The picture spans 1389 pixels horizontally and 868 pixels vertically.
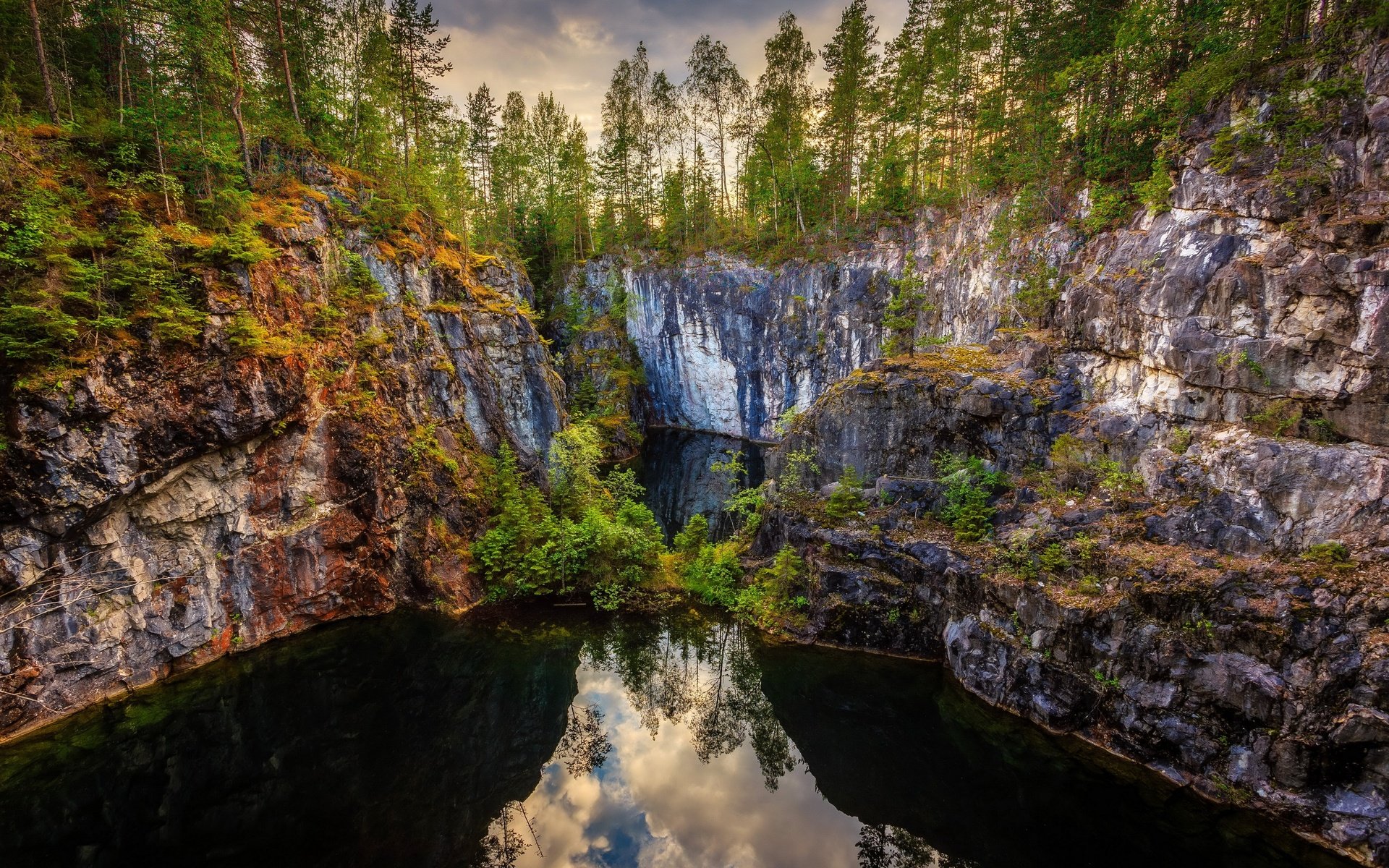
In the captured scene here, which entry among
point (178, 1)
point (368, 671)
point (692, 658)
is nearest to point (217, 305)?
point (178, 1)

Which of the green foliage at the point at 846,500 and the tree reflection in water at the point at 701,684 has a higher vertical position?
the green foliage at the point at 846,500

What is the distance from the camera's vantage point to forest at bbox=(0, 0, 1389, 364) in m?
11.1

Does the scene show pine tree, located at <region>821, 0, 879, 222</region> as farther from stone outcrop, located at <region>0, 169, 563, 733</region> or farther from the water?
stone outcrop, located at <region>0, 169, 563, 733</region>

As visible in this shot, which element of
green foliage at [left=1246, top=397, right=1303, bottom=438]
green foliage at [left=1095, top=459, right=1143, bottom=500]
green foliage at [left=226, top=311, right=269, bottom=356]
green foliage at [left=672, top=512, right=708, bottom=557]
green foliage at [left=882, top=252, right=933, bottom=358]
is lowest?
green foliage at [left=672, top=512, right=708, bottom=557]

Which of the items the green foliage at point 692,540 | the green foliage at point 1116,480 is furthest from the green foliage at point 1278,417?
the green foliage at point 692,540

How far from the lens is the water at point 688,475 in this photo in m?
25.9

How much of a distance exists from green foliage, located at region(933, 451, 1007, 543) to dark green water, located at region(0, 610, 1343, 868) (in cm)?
334

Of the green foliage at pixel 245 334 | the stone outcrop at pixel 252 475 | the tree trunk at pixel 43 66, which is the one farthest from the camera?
the tree trunk at pixel 43 66

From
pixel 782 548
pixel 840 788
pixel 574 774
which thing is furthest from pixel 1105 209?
pixel 574 774

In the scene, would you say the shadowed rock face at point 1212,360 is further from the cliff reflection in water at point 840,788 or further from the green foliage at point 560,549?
the green foliage at point 560,549

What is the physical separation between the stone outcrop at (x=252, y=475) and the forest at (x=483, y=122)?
1249 millimetres

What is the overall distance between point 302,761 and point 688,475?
2280 cm

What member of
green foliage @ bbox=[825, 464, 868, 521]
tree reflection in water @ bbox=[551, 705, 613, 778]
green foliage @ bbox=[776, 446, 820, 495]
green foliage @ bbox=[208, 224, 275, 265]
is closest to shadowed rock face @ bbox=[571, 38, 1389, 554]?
green foliage @ bbox=[776, 446, 820, 495]

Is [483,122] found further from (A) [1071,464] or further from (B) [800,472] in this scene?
(A) [1071,464]
